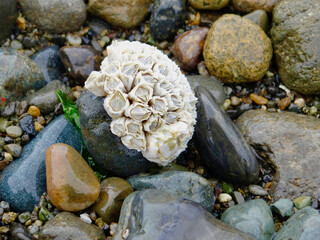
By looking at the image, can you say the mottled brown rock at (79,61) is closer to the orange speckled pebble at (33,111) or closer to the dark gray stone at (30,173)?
the orange speckled pebble at (33,111)

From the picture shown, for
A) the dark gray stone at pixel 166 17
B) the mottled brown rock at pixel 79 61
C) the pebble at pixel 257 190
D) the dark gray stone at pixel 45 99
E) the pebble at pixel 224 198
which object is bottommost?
the pebble at pixel 224 198

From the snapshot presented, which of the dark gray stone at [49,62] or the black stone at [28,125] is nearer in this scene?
the black stone at [28,125]

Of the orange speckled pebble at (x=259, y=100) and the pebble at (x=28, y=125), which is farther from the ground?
the orange speckled pebble at (x=259, y=100)

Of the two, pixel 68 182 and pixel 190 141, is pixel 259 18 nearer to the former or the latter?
pixel 190 141

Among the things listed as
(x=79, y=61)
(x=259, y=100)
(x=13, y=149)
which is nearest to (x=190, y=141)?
(x=259, y=100)

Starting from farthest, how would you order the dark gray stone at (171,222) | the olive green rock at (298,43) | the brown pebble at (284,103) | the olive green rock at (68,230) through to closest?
the brown pebble at (284,103)
the olive green rock at (298,43)
the olive green rock at (68,230)
the dark gray stone at (171,222)

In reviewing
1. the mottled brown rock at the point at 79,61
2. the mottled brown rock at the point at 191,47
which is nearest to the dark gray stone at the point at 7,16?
the mottled brown rock at the point at 79,61

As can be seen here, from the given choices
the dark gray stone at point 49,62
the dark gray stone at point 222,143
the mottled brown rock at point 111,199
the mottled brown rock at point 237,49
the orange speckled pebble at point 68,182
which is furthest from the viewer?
the dark gray stone at point 49,62

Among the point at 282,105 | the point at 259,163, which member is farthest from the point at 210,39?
the point at 259,163
